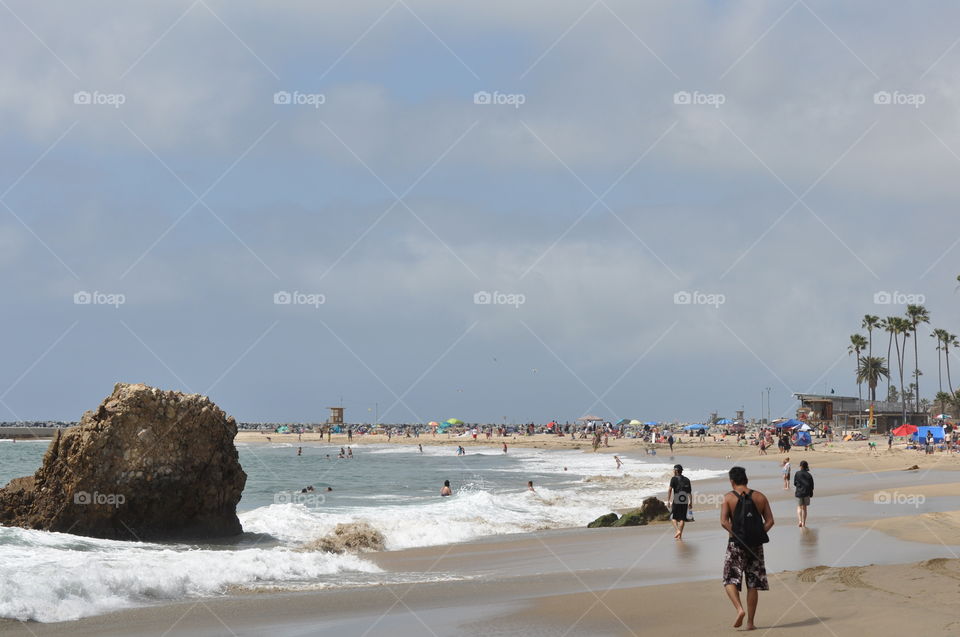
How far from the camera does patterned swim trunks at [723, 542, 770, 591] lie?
8.40m

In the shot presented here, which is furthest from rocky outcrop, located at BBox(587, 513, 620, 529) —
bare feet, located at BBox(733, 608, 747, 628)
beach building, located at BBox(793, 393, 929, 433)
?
beach building, located at BBox(793, 393, 929, 433)

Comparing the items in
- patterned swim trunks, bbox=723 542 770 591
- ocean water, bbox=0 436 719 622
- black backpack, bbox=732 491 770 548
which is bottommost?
ocean water, bbox=0 436 719 622

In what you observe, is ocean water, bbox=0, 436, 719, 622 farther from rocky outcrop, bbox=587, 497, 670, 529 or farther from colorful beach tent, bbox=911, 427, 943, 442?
colorful beach tent, bbox=911, 427, 943, 442

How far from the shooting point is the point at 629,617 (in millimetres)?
9328

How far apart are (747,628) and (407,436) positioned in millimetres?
108969

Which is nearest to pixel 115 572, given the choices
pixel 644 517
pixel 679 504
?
pixel 679 504

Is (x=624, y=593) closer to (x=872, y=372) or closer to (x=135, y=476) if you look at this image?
(x=135, y=476)

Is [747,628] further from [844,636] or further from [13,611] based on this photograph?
[13,611]

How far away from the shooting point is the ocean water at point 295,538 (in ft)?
38.7

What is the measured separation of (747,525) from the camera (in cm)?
842

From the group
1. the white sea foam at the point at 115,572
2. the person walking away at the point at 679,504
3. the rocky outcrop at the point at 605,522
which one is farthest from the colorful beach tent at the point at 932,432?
the white sea foam at the point at 115,572

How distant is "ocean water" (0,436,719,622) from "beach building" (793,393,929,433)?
45119mm

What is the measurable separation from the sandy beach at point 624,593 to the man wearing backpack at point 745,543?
0.37 metres

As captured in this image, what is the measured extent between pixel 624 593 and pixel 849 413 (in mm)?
87066
